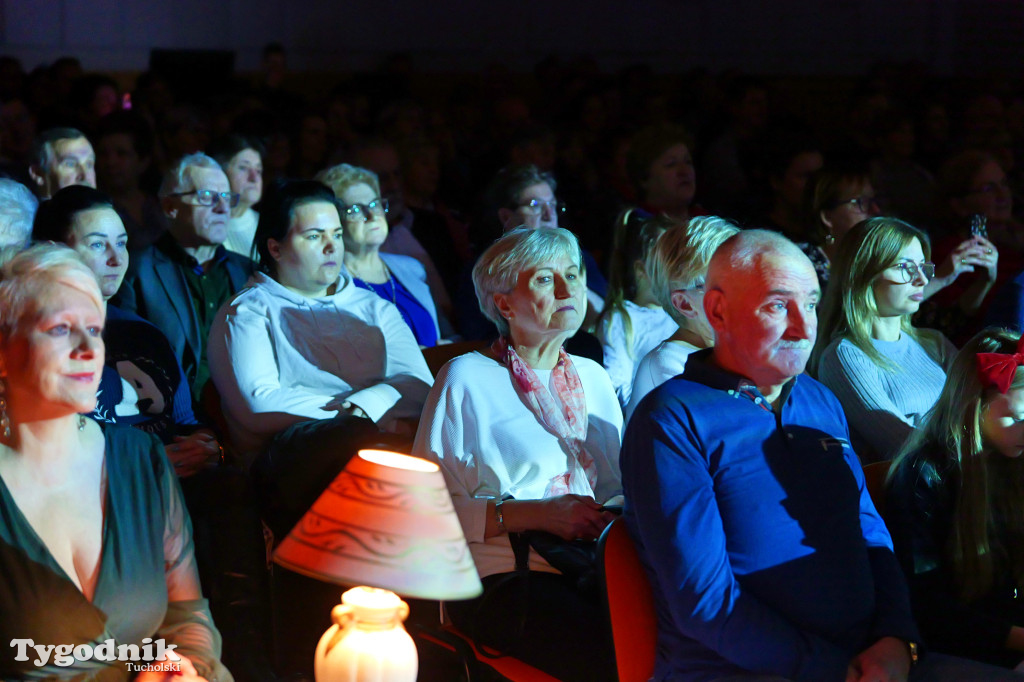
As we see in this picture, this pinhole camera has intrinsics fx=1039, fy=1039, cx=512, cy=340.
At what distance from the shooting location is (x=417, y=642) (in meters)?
2.33

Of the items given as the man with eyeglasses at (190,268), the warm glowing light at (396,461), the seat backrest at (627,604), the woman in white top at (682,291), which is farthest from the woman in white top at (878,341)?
the man with eyeglasses at (190,268)

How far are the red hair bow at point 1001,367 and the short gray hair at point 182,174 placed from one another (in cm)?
280

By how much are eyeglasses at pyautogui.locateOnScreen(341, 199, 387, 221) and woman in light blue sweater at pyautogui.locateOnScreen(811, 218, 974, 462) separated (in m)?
1.65

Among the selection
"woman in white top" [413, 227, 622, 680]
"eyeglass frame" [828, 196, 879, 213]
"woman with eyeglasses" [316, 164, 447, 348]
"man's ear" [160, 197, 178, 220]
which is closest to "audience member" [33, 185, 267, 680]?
"woman in white top" [413, 227, 622, 680]

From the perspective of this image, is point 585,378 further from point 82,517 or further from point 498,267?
point 82,517

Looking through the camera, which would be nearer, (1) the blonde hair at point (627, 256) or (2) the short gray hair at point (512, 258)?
(2) the short gray hair at point (512, 258)

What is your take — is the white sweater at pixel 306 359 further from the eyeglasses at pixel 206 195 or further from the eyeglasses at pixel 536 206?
the eyeglasses at pixel 536 206

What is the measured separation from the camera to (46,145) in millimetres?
4152

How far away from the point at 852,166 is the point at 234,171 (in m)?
2.63

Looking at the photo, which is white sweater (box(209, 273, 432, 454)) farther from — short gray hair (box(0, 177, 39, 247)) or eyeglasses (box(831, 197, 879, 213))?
eyeglasses (box(831, 197, 879, 213))

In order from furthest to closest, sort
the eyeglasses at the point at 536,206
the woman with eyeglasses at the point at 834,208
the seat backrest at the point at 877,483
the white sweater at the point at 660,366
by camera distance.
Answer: the woman with eyeglasses at the point at 834,208 → the eyeglasses at the point at 536,206 → the white sweater at the point at 660,366 → the seat backrest at the point at 877,483

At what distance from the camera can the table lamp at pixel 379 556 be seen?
4.99 ft

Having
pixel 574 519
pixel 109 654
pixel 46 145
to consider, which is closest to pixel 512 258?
pixel 574 519

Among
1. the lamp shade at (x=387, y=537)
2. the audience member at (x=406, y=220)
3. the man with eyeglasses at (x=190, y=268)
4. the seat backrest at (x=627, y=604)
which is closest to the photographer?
the lamp shade at (x=387, y=537)
